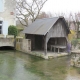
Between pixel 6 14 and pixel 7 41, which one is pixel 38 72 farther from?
pixel 6 14

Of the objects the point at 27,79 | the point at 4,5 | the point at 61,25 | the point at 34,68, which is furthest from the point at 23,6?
the point at 27,79

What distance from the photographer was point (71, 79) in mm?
9250

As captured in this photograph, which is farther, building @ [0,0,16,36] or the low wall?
building @ [0,0,16,36]

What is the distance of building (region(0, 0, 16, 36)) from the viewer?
19.9 m

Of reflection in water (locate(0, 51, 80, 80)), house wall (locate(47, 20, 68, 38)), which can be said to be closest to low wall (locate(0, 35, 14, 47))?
house wall (locate(47, 20, 68, 38))

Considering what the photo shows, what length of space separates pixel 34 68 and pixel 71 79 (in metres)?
3.06

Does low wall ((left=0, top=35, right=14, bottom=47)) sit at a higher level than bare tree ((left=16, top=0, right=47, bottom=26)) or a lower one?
lower

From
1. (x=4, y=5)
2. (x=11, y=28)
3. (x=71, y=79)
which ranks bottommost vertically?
(x=71, y=79)

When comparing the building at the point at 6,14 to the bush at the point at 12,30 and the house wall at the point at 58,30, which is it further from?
the house wall at the point at 58,30

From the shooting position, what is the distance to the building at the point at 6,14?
782 inches

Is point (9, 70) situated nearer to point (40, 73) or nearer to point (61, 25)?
point (40, 73)

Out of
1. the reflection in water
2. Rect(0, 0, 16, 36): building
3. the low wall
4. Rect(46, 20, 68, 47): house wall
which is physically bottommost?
the reflection in water

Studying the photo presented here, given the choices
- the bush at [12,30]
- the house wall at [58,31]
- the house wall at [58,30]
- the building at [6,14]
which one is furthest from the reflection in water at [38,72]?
the building at [6,14]

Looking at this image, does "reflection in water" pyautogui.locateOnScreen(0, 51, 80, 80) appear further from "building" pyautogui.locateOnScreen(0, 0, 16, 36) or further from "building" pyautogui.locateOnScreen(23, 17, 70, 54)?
"building" pyautogui.locateOnScreen(0, 0, 16, 36)
